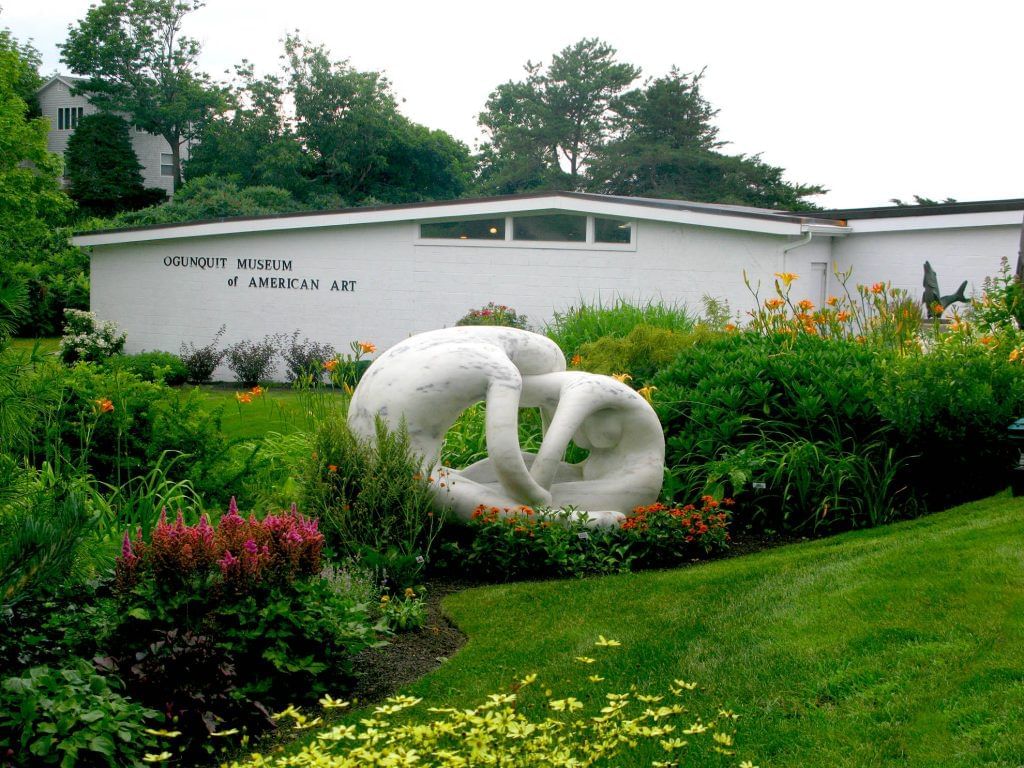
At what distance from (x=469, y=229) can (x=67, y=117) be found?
45631 millimetres

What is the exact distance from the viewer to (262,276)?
22.1 metres

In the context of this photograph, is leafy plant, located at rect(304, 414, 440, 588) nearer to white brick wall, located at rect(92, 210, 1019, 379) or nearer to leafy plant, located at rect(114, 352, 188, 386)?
white brick wall, located at rect(92, 210, 1019, 379)

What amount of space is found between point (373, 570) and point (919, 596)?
2.91 m

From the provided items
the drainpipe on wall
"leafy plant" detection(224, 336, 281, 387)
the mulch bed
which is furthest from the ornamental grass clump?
"leafy plant" detection(224, 336, 281, 387)

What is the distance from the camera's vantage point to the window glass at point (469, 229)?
67.7 ft

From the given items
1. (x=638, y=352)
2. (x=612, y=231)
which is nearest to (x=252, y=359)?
(x=612, y=231)

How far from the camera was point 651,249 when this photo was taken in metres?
19.4

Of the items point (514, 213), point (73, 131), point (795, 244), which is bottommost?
point (795, 244)

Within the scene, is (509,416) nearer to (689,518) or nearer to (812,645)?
(689,518)

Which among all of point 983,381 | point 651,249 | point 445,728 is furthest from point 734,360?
point 651,249

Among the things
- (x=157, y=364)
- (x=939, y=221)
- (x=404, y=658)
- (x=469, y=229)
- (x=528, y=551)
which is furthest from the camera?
(x=469, y=229)

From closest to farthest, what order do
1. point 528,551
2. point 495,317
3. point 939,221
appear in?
1. point 528,551
2. point 495,317
3. point 939,221

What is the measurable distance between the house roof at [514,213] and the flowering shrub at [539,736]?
15.2 meters

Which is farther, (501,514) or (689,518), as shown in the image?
(689,518)
